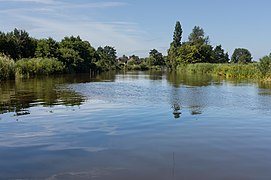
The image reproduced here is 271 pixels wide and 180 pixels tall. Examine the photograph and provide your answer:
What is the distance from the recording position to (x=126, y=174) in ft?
22.4

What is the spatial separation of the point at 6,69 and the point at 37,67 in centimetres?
1362

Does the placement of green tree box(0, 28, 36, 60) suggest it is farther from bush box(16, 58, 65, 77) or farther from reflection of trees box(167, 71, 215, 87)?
reflection of trees box(167, 71, 215, 87)

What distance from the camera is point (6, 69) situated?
38500mm

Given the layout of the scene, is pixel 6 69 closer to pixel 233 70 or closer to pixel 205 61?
pixel 233 70

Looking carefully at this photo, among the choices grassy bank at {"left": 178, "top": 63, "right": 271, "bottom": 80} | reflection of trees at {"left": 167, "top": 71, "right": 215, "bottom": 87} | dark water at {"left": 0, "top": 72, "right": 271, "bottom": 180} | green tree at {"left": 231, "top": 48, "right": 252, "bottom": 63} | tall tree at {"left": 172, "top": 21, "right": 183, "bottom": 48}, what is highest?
tall tree at {"left": 172, "top": 21, "right": 183, "bottom": 48}

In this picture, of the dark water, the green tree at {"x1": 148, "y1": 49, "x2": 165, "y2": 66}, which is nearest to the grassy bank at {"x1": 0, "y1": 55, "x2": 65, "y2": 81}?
the dark water

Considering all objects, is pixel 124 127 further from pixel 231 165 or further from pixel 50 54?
pixel 50 54

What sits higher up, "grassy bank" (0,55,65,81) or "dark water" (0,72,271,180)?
"grassy bank" (0,55,65,81)

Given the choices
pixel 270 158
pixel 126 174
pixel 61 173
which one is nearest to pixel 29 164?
pixel 61 173

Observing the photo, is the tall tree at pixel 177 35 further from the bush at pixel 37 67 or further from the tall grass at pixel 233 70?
the bush at pixel 37 67

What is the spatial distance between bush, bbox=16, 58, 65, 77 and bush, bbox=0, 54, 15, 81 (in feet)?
6.29

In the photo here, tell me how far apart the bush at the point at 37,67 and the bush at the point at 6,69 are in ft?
6.29

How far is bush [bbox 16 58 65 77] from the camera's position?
4588 centimetres

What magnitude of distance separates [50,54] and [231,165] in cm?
6456
